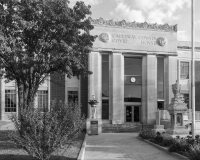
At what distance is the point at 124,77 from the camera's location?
33438 mm

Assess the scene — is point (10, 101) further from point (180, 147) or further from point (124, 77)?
point (180, 147)

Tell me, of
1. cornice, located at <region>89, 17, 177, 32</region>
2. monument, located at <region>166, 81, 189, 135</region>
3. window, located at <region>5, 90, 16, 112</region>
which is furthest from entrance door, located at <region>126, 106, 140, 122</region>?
window, located at <region>5, 90, 16, 112</region>

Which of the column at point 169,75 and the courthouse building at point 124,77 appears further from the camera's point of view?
the column at point 169,75

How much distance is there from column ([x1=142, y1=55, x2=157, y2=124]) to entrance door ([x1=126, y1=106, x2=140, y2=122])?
1.04 meters

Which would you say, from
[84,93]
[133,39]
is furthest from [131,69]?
[84,93]

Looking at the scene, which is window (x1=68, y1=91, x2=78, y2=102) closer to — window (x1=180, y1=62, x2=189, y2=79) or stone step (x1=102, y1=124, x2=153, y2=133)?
stone step (x1=102, y1=124, x2=153, y2=133)

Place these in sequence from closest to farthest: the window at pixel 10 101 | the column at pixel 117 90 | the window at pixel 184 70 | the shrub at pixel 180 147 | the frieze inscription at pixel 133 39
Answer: the shrub at pixel 180 147
the window at pixel 10 101
the column at pixel 117 90
the frieze inscription at pixel 133 39
the window at pixel 184 70

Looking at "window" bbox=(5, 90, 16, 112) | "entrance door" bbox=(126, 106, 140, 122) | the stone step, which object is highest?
"window" bbox=(5, 90, 16, 112)

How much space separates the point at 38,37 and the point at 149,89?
2062cm

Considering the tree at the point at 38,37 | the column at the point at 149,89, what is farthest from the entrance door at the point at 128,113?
the tree at the point at 38,37

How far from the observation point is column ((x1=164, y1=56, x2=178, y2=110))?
33.7 m

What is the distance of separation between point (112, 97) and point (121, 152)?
1791cm

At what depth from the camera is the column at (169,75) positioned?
33656 millimetres

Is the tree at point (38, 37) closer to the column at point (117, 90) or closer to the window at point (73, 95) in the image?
the column at point (117, 90)
